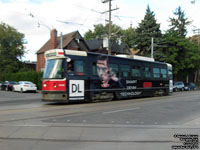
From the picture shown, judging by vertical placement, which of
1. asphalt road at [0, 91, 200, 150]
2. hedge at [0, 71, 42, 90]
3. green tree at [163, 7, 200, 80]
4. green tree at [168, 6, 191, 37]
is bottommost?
asphalt road at [0, 91, 200, 150]

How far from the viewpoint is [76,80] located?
43.1 ft

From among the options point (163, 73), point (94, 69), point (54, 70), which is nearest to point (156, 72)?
point (163, 73)

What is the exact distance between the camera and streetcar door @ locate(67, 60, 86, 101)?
12789mm

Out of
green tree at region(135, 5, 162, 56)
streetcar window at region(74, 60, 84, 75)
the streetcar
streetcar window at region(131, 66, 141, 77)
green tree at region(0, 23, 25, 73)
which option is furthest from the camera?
green tree at region(0, 23, 25, 73)

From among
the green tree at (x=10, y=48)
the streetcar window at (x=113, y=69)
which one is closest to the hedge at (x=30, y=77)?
Result: the green tree at (x=10, y=48)

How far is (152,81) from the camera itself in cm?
1988

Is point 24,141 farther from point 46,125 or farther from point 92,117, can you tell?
point 92,117

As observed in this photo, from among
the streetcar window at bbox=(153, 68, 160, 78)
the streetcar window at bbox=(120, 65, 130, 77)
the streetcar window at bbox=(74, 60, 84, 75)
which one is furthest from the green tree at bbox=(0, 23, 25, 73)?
the streetcar window at bbox=(74, 60, 84, 75)

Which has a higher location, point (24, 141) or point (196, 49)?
point (196, 49)

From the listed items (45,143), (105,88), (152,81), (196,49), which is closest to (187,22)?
(196,49)

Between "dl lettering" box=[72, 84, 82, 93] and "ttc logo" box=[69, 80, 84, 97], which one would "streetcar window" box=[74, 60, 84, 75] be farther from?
"dl lettering" box=[72, 84, 82, 93]

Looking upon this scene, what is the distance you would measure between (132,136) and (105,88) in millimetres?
8962

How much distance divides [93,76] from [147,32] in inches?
1109

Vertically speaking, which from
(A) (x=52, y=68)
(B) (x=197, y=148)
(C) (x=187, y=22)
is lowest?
(B) (x=197, y=148)
